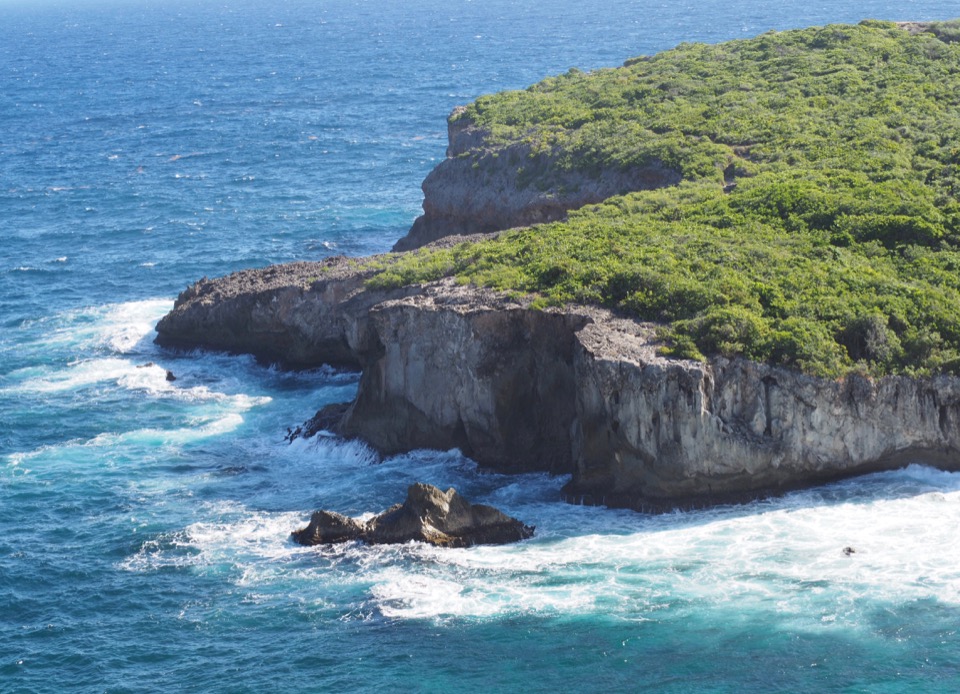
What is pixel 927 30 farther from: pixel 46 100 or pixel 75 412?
pixel 46 100

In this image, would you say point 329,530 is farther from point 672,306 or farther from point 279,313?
point 279,313

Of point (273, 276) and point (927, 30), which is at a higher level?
point (927, 30)

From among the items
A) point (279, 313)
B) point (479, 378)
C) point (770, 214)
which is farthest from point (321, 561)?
point (770, 214)

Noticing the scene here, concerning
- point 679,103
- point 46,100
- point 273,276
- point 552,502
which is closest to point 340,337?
point 273,276

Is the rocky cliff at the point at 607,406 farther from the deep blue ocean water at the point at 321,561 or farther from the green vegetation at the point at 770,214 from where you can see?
the green vegetation at the point at 770,214

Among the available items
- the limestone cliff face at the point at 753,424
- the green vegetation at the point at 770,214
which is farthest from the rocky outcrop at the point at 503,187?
the limestone cliff face at the point at 753,424

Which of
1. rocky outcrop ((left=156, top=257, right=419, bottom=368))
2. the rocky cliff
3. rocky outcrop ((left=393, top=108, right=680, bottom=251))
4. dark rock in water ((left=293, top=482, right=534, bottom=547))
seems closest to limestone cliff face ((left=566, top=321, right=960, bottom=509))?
the rocky cliff

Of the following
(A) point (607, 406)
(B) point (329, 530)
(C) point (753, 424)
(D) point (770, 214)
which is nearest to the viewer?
(C) point (753, 424)
